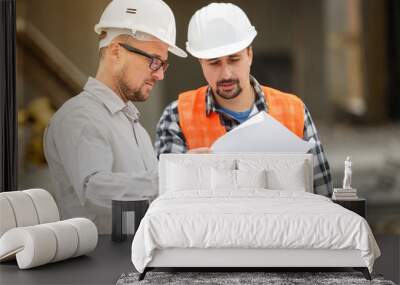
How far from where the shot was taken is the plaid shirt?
21.4 feet

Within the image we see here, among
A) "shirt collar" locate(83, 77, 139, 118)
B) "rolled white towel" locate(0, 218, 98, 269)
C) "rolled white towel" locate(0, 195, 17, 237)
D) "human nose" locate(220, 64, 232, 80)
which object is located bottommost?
"rolled white towel" locate(0, 218, 98, 269)

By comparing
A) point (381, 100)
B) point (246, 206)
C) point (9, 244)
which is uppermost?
point (381, 100)

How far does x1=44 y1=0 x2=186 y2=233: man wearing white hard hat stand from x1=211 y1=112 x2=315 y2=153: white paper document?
0.66 metres

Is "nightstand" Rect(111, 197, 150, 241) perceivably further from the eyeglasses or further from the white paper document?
the eyeglasses

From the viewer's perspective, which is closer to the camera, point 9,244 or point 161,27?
point 9,244

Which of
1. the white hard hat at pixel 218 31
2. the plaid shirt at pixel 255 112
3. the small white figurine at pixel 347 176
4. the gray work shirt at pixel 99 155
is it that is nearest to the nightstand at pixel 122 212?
the gray work shirt at pixel 99 155

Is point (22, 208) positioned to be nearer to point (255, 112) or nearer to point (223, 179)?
point (223, 179)

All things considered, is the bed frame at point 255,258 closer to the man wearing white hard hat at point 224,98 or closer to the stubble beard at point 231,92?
the man wearing white hard hat at point 224,98

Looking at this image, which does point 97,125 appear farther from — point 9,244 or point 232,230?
point 232,230

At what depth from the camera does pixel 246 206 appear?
16.2 feet

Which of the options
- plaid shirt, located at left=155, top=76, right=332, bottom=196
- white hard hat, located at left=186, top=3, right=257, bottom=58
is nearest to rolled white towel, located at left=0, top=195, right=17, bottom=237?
plaid shirt, located at left=155, top=76, right=332, bottom=196

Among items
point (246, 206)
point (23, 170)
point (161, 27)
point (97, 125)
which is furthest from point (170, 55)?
point (246, 206)

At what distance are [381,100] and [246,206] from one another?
228 centimetres

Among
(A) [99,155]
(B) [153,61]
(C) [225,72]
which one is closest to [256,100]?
(C) [225,72]
